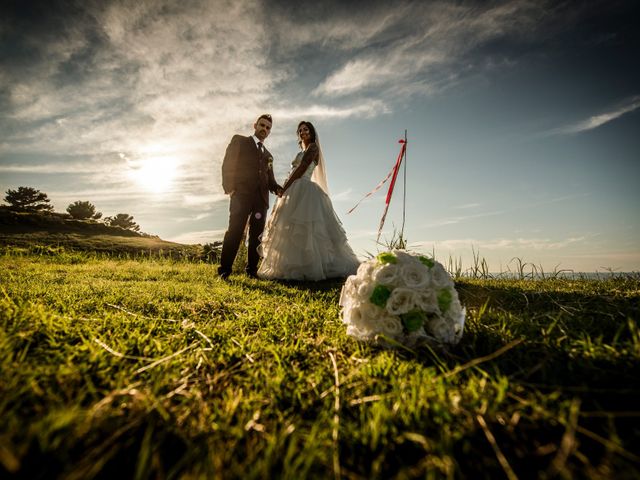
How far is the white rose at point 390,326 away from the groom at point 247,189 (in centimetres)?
437

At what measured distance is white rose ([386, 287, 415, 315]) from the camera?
1.71 meters

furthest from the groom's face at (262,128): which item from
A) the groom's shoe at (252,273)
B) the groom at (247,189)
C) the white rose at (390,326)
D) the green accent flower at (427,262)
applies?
the white rose at (390,326)

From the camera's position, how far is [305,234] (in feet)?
18.9

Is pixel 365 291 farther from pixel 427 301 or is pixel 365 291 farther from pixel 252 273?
pixel 252 273

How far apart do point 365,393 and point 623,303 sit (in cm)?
287

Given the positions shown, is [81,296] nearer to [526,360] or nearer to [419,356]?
[419,356]

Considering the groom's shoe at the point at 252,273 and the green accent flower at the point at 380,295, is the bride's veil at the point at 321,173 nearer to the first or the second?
the groom's shoe at the point at 252,273

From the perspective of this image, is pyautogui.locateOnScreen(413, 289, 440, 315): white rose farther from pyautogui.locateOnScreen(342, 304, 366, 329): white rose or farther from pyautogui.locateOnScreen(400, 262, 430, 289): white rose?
pyautogui.locateOnScreen(342, 304, 366, 329): white rose

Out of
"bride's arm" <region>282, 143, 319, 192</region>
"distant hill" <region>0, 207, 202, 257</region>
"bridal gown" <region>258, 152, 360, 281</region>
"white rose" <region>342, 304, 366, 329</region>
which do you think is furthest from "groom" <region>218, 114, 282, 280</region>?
"white rose" <region>342, 304, 366, 329</region>

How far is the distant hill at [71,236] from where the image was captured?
373 inches

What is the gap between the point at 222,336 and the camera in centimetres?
204

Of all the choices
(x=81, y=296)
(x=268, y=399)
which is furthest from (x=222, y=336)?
(x=81, y=296)

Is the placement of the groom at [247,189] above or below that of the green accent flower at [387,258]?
above

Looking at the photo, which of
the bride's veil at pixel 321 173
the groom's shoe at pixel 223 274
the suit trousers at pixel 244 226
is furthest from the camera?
the bride's veil at pixel 321 173
